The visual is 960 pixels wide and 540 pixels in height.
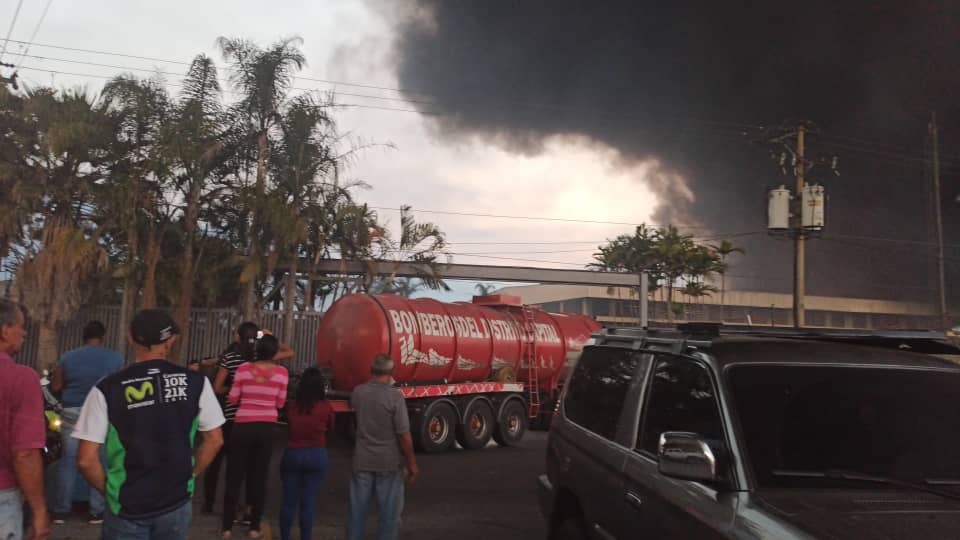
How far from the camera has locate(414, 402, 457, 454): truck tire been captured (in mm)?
13781

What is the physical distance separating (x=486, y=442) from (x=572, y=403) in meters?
9.97

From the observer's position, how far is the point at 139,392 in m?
3.45

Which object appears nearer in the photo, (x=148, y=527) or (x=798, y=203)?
(x=148, y=527)

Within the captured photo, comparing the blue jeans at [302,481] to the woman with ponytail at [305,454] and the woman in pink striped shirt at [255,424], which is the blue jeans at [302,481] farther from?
the woman in pink striped shirt at [255,424]

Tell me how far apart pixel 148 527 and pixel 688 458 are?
2.41 meters

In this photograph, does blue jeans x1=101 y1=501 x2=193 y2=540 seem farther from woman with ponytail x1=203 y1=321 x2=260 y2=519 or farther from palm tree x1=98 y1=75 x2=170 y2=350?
palm tree x1=98 y1=75 x2=170 y2=350

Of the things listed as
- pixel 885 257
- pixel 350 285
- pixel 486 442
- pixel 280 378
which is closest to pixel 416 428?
pixel 486 442

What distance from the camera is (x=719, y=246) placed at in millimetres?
42656

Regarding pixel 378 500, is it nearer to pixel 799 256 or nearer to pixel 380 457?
pixel 380 457

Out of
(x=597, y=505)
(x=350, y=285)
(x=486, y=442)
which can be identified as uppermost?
(x=350, y=285)

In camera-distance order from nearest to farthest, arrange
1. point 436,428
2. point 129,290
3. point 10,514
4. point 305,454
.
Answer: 1. point 10,514
2. point 305,454
3. point 436,428
4. point 129,290

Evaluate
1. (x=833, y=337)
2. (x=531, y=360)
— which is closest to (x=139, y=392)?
(x=833, y=337)

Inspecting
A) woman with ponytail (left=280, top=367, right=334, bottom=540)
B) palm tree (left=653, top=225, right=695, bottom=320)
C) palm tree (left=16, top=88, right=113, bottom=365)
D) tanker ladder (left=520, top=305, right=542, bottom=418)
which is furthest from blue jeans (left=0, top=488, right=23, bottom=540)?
palm tree (left=653, top=225, right=695, bottom=320)

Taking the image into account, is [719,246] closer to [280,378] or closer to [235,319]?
[235,319]
